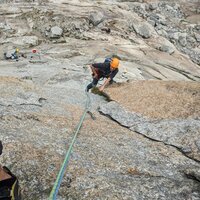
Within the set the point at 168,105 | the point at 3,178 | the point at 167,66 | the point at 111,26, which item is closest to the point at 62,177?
the point at 3,178

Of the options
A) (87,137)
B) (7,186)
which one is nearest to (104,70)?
(87,137)

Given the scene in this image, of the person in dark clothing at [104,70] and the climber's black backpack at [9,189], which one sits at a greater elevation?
the climber's black backpack at [9,189]

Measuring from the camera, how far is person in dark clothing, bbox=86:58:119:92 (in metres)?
25.9

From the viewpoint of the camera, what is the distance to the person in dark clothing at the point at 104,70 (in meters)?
25.9

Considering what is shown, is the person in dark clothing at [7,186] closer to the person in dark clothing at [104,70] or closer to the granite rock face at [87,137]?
the granite rock face at [87,137]

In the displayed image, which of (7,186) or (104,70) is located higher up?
(7,186)

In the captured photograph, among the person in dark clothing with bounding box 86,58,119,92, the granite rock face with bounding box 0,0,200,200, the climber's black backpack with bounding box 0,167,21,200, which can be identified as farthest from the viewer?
the person in dark clothing with bounding box 86,58,119,92

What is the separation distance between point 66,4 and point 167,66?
22308 mm

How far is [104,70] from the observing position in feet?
86.6

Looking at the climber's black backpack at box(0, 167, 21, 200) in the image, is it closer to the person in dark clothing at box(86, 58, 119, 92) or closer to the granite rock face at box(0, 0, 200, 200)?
the granite rock face at box(0, 0, 200, 200)

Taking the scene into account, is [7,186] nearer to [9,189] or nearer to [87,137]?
[9,189]

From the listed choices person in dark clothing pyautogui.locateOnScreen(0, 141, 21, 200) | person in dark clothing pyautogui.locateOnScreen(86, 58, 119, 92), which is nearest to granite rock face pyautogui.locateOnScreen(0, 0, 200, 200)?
person in dark clothing pyautogui.locateOnScreen(86, 58, 119, 92)

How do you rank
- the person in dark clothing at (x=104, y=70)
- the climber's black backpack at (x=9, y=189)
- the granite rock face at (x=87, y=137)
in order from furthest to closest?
the person in dark clothing at (x=104, y=70)
the granite rock face at (x=87, y=137)
the climber's black backpack at (x=9, y=189)

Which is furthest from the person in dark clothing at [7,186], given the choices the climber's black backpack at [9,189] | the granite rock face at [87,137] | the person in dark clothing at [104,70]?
the person in dark clothing at [104,70]
